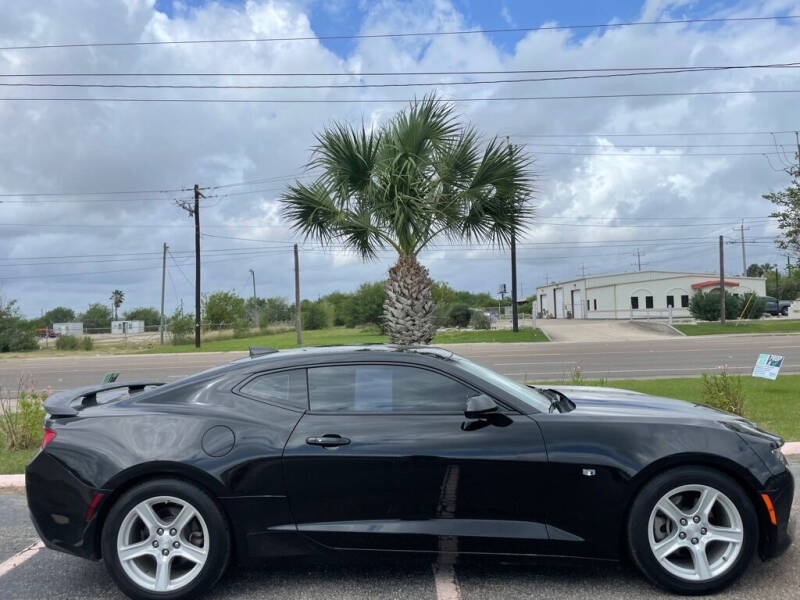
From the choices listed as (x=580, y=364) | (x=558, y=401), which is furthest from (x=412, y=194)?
(x=580, y=364)

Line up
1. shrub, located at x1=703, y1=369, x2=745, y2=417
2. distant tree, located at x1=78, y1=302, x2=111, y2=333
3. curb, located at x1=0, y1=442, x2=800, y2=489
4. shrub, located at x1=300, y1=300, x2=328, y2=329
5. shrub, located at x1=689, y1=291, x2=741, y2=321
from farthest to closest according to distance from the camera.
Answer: distant tree, located at x1=78, y1=302, x2=111, y2=333
shrub, located at x1=300, y1=300, x2=328, y2=329
shrub, located at x1=689, y1=291, x2=741, y2=321
shrub, located at x1=703, y1=369, x2=745, y2=417
curb, located at x1=0, y1=442, x2=800, y2=489

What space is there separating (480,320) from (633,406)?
128 ft

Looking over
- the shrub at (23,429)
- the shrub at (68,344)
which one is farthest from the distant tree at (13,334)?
the shrub at (23,429)

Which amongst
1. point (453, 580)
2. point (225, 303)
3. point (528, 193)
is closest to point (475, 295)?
point (225, 303)

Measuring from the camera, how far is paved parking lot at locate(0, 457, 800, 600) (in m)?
3.46

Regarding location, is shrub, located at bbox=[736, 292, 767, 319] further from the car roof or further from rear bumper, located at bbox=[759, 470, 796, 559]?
the car roof

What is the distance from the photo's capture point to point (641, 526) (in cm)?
338

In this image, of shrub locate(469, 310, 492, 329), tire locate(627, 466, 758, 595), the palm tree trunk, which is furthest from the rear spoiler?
shrub locate(469, 310, 492, 329)

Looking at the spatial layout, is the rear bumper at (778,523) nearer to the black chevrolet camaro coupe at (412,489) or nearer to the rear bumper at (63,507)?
the black chevrolet camaro coupe at (412,489)

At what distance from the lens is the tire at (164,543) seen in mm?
3455

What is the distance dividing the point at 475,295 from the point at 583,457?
294ft

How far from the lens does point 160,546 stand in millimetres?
3484

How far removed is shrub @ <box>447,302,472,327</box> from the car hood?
43.3 m

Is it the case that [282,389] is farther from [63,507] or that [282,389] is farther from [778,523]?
[778,523]
